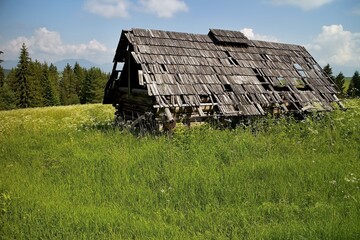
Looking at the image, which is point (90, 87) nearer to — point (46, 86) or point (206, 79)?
point (46, 86)

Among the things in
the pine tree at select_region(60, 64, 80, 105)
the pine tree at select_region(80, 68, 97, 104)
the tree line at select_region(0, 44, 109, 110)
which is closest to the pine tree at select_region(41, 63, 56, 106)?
the tree line at select_region(0, 44, 109, 110)

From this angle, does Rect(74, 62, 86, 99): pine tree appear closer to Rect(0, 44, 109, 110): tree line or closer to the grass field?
Rect(0, 44, 109, 110): tree line

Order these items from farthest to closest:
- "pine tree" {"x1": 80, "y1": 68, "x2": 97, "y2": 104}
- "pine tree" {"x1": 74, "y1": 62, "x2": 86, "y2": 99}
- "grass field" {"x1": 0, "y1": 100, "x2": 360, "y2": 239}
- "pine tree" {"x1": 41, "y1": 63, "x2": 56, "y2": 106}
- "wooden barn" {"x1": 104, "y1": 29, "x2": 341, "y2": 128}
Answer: "pine tree" {"x1": 74, "y1": 62, "x2": 86, "y2": 99}
"pine tree" {"x1": 80, "y1": 68, "x2": 97, "y2": 104}
"pine tree" {"x1": 41, "y1": 63, "x2": 56, "y2": 106}
"wooden barn" {"x1": 104, "y1": 29, "x2": 341, "y2": 128}
"grass field" {"x1": 0, "y1": 100, "x2": 360, "y2": 239}

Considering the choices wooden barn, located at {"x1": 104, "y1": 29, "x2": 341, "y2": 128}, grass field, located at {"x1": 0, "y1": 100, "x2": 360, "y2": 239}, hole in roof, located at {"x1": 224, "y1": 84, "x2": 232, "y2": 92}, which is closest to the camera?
grass field, located at {"x1": 0, "y1": 100, "x2": 360, "y2": 239}

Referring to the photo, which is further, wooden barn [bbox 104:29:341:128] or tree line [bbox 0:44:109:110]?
tree line [bbox 0:44:109:110]

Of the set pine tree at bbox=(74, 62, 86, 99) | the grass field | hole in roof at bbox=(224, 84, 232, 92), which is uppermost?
pine tree at bbox=(74, 62, 86, 99)

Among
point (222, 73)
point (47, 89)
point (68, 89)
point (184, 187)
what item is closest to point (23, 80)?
point (47, 89)

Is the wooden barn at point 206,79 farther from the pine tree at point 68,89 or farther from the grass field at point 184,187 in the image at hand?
the pine tree at point 68,89

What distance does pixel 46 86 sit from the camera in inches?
2506

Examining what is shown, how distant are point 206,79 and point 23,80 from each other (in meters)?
47.9

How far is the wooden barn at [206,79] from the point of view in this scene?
12062mm

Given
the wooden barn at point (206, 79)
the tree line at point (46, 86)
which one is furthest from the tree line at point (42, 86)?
the wooden barn at point (206, 79)

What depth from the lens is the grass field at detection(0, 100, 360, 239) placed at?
4.70 metres

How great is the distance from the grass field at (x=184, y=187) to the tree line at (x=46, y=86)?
32069 mm
